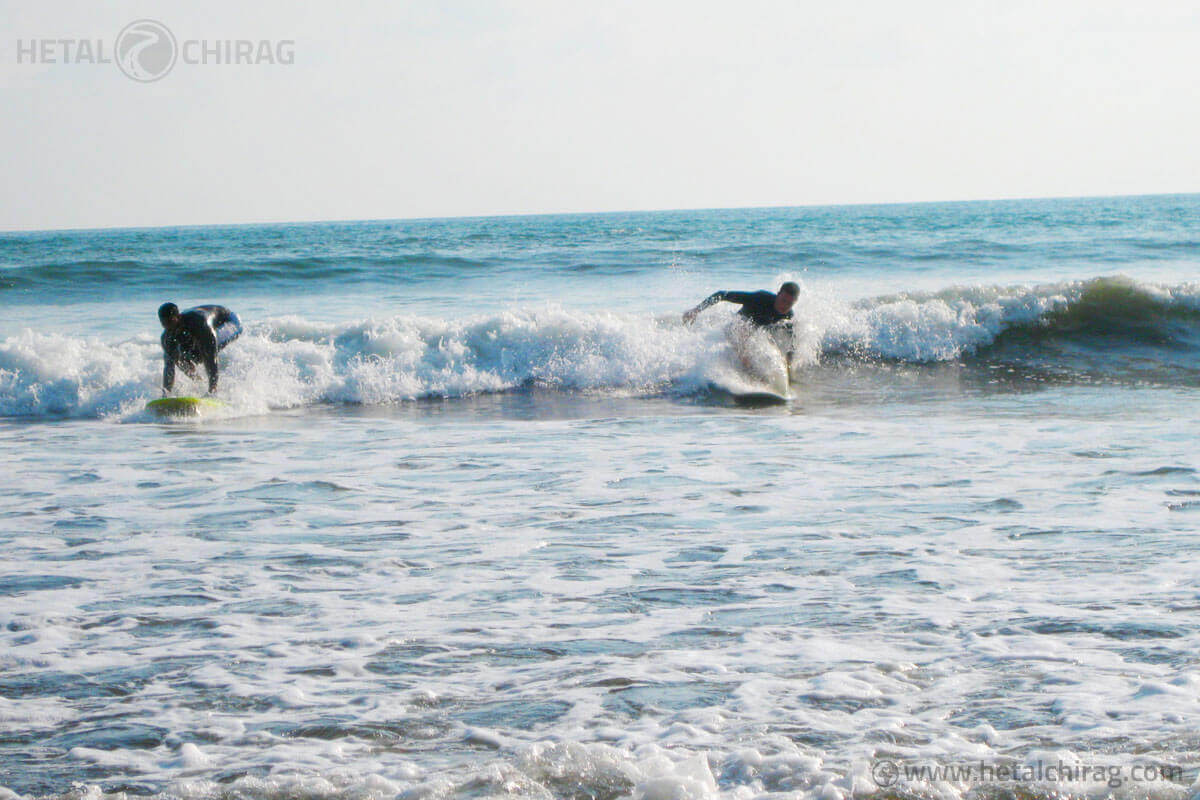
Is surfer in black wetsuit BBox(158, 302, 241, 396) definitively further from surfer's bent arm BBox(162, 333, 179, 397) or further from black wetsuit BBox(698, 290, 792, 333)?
black wetsuit BBox(698, 290, 792, 333)

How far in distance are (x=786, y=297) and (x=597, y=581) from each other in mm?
7623

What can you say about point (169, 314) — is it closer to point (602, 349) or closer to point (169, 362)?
point (169, 362)

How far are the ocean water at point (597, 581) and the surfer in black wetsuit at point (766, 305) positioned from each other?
53cm

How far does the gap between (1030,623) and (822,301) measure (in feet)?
39.5

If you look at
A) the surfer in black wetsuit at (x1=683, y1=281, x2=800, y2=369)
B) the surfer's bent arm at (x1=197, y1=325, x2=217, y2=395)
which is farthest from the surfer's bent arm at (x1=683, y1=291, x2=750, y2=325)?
the surfer's bent arm at (x1=197, y1=325, x2=217, y2=395)

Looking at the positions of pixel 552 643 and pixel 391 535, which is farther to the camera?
pixel 391 535

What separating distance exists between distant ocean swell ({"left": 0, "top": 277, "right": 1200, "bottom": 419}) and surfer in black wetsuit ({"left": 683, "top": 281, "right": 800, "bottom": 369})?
54 centimetres

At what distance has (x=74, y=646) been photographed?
4.32 m

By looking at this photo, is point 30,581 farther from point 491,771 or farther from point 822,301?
point 822,301

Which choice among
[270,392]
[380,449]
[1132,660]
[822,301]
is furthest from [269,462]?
[822,301]

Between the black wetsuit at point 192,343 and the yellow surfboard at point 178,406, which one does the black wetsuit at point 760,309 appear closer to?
the black wetsuit at point 192,343

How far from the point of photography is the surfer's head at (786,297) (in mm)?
Result: 12102

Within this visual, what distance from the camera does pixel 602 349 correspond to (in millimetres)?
14047
